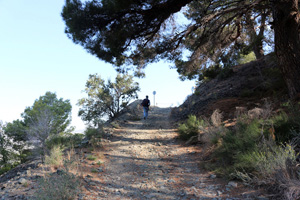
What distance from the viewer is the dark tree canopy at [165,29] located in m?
7.59

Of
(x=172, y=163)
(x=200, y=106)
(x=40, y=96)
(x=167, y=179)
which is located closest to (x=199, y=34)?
(x=200, y=106)

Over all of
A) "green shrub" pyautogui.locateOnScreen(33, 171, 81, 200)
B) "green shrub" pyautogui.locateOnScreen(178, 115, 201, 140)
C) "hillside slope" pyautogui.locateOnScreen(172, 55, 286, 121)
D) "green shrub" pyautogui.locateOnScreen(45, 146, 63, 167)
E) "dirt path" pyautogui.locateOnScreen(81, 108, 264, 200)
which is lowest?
"dirt path" pyautogui.locateOnScreen(81, 108, 264, 200)

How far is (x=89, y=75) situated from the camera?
21.6 m

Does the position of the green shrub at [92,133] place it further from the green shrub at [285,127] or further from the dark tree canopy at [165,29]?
the green shrub at [285,127]

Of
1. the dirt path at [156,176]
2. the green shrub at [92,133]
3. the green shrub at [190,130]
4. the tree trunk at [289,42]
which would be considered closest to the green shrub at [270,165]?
the dirt path at [156,176]

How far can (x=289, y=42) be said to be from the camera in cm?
745

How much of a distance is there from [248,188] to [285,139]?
150 centimetres

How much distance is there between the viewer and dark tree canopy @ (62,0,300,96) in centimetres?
759

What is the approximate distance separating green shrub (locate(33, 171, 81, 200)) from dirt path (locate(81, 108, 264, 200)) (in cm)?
30

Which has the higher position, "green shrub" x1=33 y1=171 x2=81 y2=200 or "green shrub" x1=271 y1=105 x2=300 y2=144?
"green shrub" x1=271 y1=105 x2=300 y2=144

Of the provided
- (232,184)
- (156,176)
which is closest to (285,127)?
(232,184)

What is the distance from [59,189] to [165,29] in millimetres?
8265

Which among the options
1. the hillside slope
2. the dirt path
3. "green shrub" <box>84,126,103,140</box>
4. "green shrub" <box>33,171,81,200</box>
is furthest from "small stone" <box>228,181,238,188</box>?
"green shrub" <box>84,126,103,140</box>

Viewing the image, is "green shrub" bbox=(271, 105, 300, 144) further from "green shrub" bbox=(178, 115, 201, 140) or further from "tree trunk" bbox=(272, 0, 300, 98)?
"green shrub" bbox=(178, 115, 201, 140)
